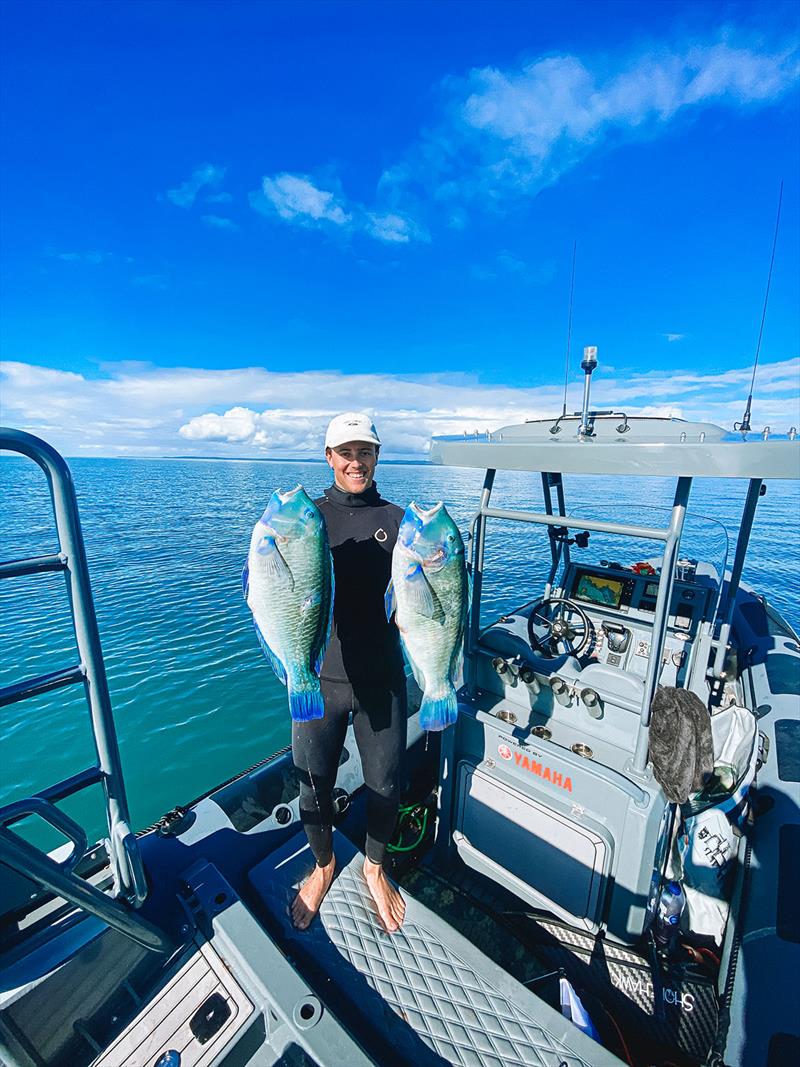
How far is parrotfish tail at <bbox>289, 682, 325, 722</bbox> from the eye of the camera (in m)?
2.10

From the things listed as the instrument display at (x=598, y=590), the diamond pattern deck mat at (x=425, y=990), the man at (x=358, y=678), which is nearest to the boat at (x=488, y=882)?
the diamond pattern deck mat at (x=425, y=990)

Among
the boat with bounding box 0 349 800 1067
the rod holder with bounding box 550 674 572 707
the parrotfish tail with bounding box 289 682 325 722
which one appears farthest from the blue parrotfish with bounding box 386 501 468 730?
the rod holder with bounding box 550 674 572 707

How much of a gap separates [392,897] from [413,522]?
7.83 ft

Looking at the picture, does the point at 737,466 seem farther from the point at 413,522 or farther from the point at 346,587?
the point at 346,587

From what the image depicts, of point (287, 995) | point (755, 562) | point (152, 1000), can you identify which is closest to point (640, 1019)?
point (287, 995)

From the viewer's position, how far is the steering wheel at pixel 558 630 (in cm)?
407

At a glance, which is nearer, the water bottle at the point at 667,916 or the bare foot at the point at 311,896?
the bare foot at the point at 311,896

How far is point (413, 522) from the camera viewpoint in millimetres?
2133

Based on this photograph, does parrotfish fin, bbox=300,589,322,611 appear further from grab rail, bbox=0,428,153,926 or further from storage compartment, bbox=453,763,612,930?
storage compartment, bbox=453,763,612,930

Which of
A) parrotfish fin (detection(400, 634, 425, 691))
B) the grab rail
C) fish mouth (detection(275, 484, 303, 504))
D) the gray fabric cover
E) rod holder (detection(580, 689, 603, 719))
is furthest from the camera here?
rod holder (detection(580, 689, 603, 719))

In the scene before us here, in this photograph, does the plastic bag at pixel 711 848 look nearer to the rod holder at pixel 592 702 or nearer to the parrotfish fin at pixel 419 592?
the rod holder at pixel 592 702

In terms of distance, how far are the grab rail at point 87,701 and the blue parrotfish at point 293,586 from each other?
2.15 feet

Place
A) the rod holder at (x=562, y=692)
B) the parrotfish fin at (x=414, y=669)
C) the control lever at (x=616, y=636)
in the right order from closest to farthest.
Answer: the parrotfish fin at (x=414, y=669) → the rod holder at (x=562, y=692) → the control lever at (x=616, y=636)

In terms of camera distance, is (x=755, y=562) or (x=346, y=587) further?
(x=755, y=562)
